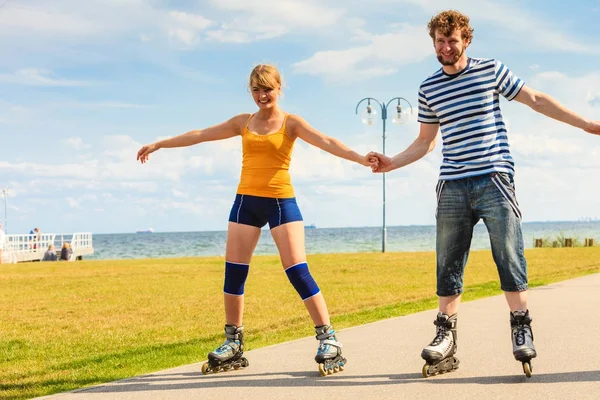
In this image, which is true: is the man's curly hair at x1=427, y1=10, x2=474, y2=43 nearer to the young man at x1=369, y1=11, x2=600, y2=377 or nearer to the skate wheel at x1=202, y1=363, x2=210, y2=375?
the young man at x1=369, y1=11, x2=600, y2=377

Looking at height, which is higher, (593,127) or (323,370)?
(593,127)

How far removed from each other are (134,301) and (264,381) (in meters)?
8.93

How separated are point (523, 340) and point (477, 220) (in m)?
0.80

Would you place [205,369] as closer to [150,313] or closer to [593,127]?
[593,127]

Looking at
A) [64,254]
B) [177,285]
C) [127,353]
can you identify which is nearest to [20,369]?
[127,353]

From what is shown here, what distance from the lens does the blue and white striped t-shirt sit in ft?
15.9

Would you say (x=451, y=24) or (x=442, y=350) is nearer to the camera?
(x=451, y=24)

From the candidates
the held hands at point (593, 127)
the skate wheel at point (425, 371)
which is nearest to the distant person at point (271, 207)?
the skate wheel at point (425, 371)

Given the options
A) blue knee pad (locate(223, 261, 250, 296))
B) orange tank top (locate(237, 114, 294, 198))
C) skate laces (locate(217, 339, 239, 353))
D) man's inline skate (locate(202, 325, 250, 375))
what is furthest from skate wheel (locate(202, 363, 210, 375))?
orange tank top (locate(237, 114, 294, 198))

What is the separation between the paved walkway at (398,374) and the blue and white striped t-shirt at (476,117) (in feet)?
4.32

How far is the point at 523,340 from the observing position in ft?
15.9

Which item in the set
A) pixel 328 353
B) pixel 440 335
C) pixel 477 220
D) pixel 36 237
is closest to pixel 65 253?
pixel 36 237

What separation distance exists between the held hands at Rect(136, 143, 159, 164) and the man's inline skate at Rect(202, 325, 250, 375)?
139cm

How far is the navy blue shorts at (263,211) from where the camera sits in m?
5.25
